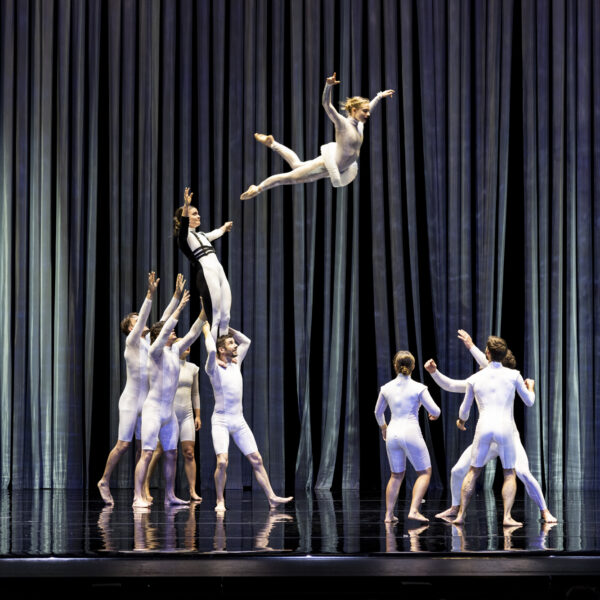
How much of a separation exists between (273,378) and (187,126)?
262 cm

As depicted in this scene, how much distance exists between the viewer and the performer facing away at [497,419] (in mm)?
6570

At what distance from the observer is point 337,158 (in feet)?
23.8

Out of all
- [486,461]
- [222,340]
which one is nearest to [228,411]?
[222,340]

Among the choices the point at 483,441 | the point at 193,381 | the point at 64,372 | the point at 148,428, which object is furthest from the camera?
the point at 64,372

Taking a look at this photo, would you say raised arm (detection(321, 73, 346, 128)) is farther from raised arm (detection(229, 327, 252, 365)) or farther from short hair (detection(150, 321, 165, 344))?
short hair (detection(150, 321, 165, 344))

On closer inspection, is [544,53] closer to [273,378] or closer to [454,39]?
[454,39]

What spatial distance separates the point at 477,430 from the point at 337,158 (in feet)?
6.70

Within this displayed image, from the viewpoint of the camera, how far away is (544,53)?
34.8 ft

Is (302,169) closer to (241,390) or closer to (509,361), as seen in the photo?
(241,390)

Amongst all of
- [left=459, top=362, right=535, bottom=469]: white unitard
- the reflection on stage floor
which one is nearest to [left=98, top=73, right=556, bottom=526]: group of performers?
[left=459, top=362, right=535, bottom=469]: white unitard

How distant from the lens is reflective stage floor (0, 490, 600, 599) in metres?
4.84

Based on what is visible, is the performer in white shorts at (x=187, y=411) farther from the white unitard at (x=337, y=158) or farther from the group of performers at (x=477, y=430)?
the group of performers at (x=477, y=430)

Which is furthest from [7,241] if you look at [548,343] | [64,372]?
[548,343]

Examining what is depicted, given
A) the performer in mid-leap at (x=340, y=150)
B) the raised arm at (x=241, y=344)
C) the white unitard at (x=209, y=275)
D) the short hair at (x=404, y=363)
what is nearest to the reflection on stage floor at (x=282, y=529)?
the short hair at (x=404, y=363)
